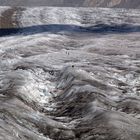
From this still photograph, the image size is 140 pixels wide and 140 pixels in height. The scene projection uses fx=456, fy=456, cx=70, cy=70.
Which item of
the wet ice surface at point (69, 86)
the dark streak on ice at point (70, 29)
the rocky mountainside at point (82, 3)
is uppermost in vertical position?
the wet ice surface at point (69, 86)

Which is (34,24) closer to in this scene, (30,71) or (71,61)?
(71,61)

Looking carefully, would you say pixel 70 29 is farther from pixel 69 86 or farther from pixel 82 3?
pixel 82 3

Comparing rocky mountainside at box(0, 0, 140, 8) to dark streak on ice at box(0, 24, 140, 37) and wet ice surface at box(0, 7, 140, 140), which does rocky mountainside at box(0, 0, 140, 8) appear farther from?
wet ice surface at box(0, 7, 140, 140)

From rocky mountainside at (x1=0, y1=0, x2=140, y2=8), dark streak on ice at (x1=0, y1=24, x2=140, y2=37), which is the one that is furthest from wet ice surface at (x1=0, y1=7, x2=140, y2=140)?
rocky mountainside at (x1=0, y1=0, x2=140, y2=8)

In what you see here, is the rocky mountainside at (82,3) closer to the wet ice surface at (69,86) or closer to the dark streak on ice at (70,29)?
the dark streak on ice at (70,29)

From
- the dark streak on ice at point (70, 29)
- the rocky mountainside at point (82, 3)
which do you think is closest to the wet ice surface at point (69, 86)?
the dark streak on ice at point (70, 29)

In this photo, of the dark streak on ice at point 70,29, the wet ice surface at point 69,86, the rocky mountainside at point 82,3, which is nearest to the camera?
the wet ice surface at point 69,86

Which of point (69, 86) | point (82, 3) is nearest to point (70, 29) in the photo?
point (69, 86)

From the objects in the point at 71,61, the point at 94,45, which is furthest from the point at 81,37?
the point at 71,61
